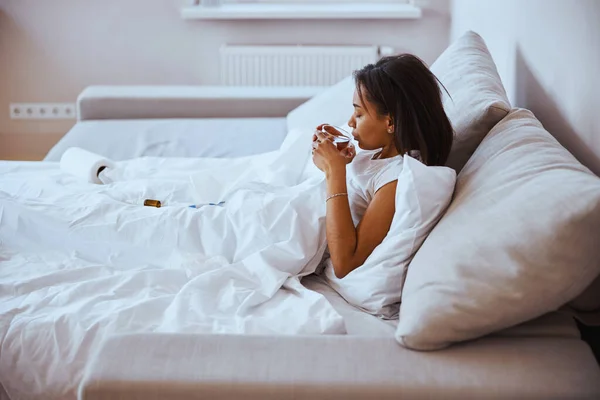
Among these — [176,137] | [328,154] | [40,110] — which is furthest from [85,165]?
[40,110]

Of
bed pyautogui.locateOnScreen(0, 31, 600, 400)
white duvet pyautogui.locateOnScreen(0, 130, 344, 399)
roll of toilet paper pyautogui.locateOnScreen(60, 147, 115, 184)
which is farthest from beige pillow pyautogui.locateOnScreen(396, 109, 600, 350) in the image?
roll of toilet paper pyautogui.locateOnScreen(60, 147, 115, 184)

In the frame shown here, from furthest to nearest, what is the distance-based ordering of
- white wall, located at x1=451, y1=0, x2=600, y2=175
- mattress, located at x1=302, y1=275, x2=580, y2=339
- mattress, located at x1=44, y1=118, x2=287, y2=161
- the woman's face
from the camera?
mattress, located at x1=44, y1=118, x2=287, y2=161 < the woman's face < white wall, located at x1=451, y1=0, x2=600, y2=175 < mattress, located at x1=302, y1=275, x2=580, y2=339

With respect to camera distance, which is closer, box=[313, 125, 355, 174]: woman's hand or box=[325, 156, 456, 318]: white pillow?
box=[325, 156, 456, 318]: white pillow

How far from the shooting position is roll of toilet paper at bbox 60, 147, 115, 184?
7.42 ft

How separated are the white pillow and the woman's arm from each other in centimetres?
6

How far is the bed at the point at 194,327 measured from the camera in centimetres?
116

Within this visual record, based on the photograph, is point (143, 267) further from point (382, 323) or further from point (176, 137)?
point (176, 137)

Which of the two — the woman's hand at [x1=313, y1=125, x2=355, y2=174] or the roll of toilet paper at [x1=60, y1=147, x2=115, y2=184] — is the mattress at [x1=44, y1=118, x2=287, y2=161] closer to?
the roll of toilet paper at [x1=60, y1=147, x2=115, y2=184]

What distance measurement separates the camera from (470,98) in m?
1.84

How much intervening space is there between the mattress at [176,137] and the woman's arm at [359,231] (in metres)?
1.11

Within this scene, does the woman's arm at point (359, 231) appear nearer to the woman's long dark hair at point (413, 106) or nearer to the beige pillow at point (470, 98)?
the woman's long dark hair at point (413, 106)

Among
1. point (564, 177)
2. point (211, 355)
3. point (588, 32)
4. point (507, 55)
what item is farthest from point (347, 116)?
point (211, 355)

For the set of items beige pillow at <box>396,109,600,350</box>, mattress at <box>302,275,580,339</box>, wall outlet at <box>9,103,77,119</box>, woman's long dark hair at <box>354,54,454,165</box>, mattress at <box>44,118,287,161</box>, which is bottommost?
wall outlet at <box>9,103,77,119</box>

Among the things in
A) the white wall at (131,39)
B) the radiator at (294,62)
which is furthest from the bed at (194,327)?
the white wall at (131,39)
